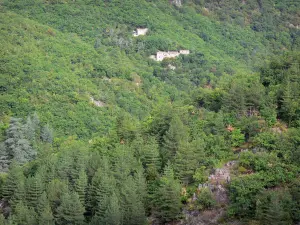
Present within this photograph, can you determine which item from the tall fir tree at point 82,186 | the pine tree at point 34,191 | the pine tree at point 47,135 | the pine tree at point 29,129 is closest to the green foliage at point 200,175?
the tall fir tree at point 82,186

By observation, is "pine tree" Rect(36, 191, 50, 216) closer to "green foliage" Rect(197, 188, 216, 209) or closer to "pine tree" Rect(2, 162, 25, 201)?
"pine tree" Rect(2, 162, 25, 201)

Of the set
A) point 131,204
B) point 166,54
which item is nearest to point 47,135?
point 131,204

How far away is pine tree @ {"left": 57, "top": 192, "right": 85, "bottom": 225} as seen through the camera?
4359 cm

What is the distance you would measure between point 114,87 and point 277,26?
8443 centimetres

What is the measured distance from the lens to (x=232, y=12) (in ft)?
568

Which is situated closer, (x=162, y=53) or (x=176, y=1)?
(x=162, y=53)

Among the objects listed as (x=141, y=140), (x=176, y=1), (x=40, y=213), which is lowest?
(x=176, y=1)

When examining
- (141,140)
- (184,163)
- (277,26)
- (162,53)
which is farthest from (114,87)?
(277,26)

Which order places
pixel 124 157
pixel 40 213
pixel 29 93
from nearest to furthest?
pixel 40 213
pixel 124 157
pixel 29 93

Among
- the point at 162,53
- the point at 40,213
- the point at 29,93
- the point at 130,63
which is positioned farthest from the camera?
the point at 162,53

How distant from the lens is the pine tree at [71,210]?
43.6 metres

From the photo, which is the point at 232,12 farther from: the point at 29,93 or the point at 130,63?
the point at 29,93

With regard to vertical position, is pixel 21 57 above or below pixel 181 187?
below

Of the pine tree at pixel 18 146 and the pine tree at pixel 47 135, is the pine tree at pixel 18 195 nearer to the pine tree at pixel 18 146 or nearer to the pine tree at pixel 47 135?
the pine tree at pixel 18 146
